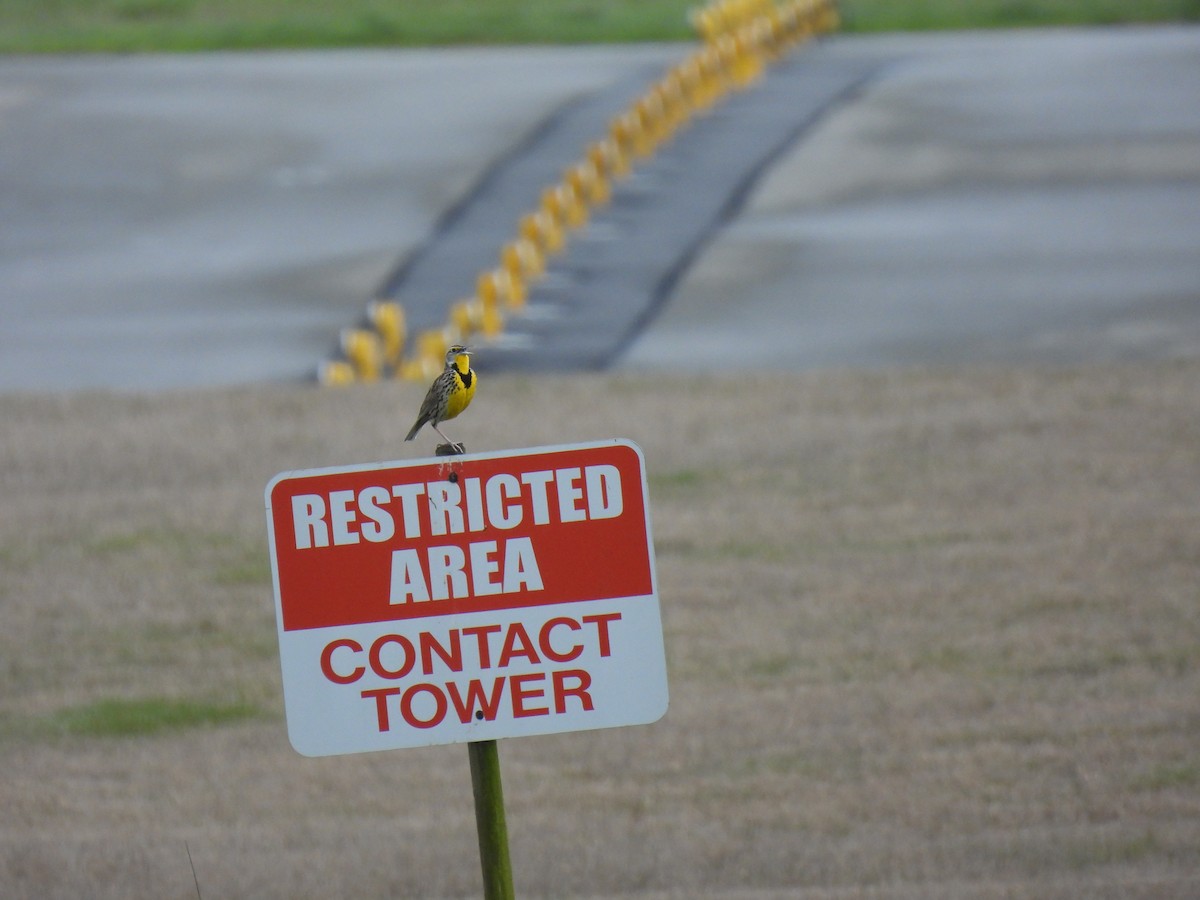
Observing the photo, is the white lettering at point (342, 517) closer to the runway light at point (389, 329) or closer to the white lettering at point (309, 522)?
the white lettering at point (309, 522)

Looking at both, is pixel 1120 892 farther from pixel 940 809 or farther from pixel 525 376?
pixel 525 376

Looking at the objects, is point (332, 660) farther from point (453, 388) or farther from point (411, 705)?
point (453, 388)

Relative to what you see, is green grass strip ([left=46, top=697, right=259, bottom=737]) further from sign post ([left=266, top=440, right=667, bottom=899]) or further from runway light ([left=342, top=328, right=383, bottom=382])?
runway light ([left=342, top=328, right=383, bottom=382])

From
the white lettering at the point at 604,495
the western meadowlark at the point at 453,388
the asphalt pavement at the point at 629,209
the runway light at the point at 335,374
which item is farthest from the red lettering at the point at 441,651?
the asphalt pavement at the point at 629,209

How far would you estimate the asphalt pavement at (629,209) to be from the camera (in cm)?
1573

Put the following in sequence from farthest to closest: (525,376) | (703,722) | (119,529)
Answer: (525,376)
(119,529)
(703,722)

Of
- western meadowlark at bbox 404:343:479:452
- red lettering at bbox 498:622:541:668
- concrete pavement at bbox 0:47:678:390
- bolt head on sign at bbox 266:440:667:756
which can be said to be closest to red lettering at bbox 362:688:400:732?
bolt head on sign at bbox 266:440:667:756

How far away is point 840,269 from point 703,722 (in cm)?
1070

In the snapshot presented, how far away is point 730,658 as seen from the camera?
8250mm

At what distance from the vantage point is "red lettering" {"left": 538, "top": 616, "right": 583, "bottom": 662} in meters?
3.67

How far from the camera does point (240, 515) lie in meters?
10.8

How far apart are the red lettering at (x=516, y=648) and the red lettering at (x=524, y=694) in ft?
0.10

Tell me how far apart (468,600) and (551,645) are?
0.61 ft

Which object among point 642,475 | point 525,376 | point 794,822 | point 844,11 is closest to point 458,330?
point 525,376
